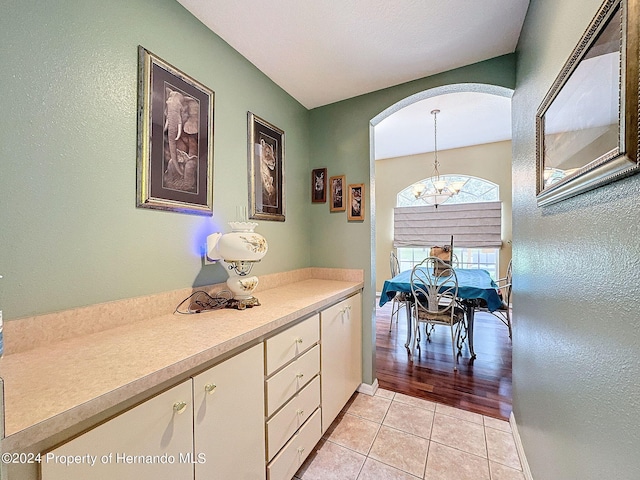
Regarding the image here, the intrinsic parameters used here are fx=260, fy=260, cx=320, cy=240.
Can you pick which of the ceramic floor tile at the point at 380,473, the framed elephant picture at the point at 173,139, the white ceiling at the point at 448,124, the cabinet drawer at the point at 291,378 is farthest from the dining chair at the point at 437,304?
the framed elephant picture at the point at 173,139

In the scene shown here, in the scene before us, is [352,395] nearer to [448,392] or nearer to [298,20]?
[448,392]

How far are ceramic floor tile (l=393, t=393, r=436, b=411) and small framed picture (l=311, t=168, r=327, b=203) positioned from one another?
5.74 ft

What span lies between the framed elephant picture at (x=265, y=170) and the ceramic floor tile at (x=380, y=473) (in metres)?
1.65

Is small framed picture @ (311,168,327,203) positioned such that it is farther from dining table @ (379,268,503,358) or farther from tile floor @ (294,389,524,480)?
tile floor @ (294,389,524,480)

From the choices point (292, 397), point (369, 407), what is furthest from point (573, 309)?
point (369, 407)

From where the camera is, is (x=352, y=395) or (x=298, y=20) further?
(x=352, y=395)

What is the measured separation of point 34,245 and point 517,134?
2.43 m

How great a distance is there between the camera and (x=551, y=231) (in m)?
1.01

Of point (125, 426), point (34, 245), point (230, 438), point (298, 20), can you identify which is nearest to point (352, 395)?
point (230, 438)

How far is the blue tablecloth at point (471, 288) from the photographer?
8.23 feet

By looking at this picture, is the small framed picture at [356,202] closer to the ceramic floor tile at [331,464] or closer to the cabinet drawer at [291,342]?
the cabinet drawer at [291,342]

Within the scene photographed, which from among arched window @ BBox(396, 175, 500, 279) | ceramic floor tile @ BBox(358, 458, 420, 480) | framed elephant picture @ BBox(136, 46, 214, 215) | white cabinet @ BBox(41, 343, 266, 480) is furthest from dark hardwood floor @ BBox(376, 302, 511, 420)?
framed elephant picture @ BBox(136, 46, 214, 215)

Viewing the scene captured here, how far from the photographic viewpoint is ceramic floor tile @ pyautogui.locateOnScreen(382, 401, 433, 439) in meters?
1.73

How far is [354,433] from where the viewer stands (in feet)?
5.59
